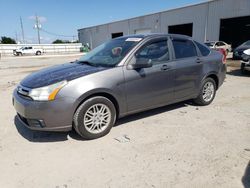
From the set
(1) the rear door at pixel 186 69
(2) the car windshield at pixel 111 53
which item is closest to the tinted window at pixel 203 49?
(1) the rear door at pixel 186 69

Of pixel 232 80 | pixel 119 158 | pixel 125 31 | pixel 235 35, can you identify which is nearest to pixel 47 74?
pixel 119 158

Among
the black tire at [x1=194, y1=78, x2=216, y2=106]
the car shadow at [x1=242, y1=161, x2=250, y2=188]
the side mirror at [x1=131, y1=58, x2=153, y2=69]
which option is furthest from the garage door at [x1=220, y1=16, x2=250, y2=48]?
the car shadow at [x1=242, y1=161, x2=250, y2=188]

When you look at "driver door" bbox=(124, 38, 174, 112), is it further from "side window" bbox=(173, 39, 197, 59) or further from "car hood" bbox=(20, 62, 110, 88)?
"car hood" bbox=(20, 62, 110, 88)

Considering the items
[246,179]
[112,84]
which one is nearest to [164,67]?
[112,84]

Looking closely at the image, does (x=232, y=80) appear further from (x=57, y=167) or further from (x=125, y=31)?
(x=125, y=31)

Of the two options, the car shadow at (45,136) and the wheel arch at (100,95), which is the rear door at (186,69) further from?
the car shadow at (45,136)

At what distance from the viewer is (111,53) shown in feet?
14.1

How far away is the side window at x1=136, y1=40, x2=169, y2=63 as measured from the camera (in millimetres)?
4137

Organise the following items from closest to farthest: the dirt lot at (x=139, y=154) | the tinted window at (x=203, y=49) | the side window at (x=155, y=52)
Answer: the dirt lot at (x=139, y=154), the side window at (x=155, y=52), the tinted window at (x=203, y=49)

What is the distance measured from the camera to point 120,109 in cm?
389

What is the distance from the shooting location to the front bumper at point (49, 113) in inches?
129

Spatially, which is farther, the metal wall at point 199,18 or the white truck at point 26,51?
→ the white truck at point 26,51

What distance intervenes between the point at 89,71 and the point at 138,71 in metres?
0.87

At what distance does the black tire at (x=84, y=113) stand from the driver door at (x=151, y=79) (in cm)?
37
